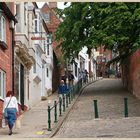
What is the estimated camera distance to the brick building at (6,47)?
2600cm

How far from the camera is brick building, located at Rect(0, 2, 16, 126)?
1024 inches

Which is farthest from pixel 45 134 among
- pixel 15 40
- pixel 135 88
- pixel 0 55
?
pixel 135 88

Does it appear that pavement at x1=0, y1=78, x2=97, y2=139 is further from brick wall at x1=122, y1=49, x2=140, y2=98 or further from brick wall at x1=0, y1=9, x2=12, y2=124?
brick wall at x1=122, y1=49, x2=140, y2=98

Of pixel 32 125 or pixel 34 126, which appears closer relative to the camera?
pixel 34 126

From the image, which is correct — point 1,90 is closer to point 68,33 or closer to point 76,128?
point 76,128

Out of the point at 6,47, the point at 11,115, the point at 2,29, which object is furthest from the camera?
the point at 6,47

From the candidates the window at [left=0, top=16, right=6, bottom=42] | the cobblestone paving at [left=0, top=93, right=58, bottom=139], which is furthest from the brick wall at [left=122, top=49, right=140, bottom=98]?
the window at [left=0, top=16, right=6, bottom=42]

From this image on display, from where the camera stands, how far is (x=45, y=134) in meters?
21.7

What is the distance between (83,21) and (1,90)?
20.1m

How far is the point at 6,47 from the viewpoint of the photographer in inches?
1069

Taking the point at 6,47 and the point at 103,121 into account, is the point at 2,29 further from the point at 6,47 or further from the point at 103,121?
the point at 103,121

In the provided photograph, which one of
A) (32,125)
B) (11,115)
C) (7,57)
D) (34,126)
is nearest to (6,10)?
(7,57)

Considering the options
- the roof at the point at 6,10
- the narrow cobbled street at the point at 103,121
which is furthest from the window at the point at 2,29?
the narrow cobbled street at the point at 103,121

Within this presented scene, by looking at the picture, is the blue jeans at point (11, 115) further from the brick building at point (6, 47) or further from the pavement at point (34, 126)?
the brick building at point (6, 47)
